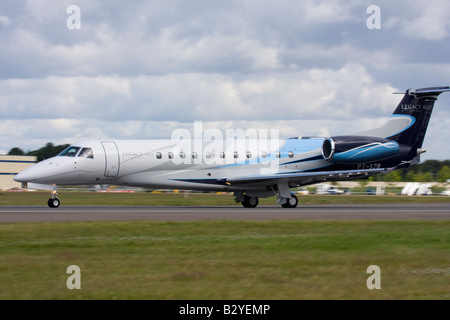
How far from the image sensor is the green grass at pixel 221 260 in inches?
413

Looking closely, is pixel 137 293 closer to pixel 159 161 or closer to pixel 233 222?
pixel 233 222

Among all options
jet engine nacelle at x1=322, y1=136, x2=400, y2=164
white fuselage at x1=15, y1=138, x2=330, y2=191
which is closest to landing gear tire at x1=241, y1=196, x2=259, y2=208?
white fuselage at x1=15, y1=138, x2=330, y2=191

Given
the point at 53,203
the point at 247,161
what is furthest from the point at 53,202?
the point at 247,161

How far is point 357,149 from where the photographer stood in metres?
36.0

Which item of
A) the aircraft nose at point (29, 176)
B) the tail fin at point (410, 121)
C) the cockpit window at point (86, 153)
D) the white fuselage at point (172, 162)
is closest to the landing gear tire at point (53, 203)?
the white fuselage at point (172, 162)

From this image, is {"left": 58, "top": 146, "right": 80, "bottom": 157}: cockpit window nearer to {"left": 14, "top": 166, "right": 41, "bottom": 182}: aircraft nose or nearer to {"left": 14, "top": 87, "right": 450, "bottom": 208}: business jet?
{"left": 14, "top": 87, "right": 450, "bottom": 208}: business jet

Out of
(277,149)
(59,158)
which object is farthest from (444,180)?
(59,158)

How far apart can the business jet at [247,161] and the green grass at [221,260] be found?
37.8ft

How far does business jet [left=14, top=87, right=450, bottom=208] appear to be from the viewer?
3266cm

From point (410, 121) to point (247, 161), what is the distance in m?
11.1

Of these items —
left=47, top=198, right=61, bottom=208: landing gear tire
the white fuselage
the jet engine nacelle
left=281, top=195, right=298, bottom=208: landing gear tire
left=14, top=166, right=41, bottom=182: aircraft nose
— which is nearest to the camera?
left=14, top=166, right=41, bottom=182: aircraft nose

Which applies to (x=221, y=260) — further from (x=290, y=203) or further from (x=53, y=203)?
(x=290, y=203)

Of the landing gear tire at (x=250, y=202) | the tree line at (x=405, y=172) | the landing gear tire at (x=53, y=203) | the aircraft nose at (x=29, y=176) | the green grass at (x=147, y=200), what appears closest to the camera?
the aircraft nose at (x=29, y=176)

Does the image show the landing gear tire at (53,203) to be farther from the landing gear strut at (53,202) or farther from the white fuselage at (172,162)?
the white fuselage at (172,162)
